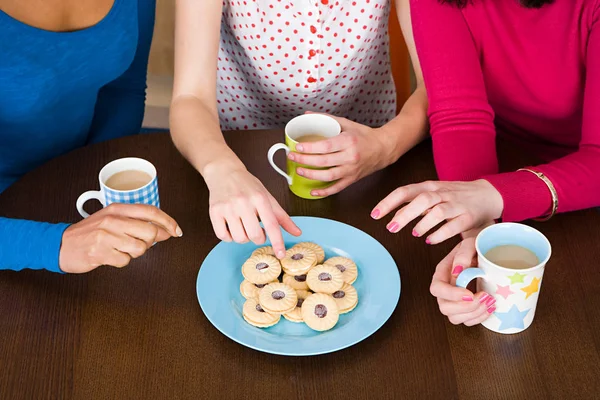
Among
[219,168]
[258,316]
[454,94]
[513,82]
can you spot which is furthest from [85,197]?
[513,82]

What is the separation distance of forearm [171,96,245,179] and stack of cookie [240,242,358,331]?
7.6 inches

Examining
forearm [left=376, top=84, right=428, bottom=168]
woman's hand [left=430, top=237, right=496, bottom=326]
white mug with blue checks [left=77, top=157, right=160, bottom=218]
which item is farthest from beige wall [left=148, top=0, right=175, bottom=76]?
woman's hand [left=430, top=237, right=496, bottom=326]

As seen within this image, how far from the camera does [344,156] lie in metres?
1.17

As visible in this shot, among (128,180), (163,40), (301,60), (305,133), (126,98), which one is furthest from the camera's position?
(163,40)

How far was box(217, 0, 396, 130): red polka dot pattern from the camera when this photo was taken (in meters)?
1.43

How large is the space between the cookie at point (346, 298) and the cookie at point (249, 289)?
11 cm

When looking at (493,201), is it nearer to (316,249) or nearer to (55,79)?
(316,249)

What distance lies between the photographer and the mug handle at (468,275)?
35.9 inches

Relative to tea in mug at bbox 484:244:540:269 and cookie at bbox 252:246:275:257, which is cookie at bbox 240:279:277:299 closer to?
cookie at bbox 252:246:275:257

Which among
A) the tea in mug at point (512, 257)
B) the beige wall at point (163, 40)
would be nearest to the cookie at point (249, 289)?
the tea in mug at point (512, 257)

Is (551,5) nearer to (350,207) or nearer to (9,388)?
(350,207)

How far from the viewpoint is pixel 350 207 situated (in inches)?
47.1

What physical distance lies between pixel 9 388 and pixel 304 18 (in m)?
0.91

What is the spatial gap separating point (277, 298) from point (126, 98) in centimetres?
96
